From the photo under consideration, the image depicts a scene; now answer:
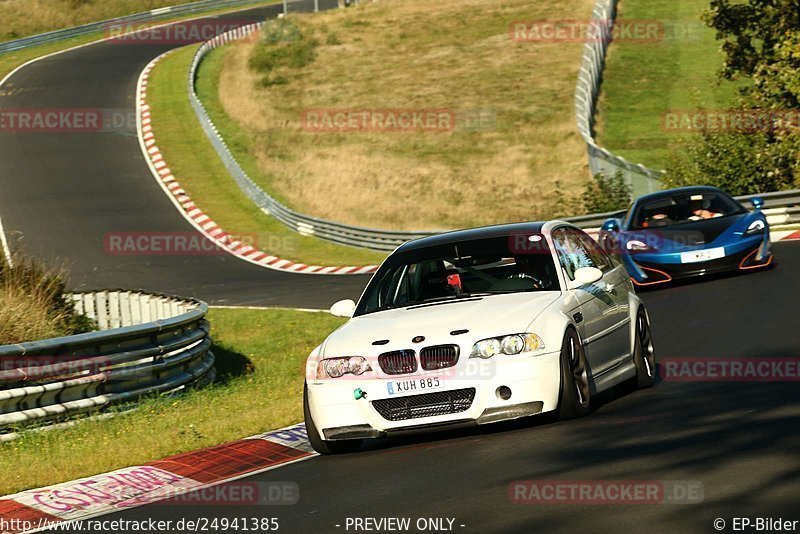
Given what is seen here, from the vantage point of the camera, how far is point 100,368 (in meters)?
12.1

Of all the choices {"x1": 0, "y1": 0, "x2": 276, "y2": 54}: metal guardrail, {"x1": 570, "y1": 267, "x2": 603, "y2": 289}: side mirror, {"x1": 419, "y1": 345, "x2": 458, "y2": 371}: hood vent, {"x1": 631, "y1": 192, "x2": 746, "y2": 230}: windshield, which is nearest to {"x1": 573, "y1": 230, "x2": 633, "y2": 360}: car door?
{"x1": 570, "y1": 267, "x2": 603, "y2": 289}: side mirror

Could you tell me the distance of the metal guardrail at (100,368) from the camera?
1125 centimetres

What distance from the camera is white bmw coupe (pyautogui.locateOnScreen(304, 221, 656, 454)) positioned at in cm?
877

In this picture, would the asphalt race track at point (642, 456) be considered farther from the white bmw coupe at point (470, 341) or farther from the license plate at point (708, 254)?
the license plate at point (708, 254)

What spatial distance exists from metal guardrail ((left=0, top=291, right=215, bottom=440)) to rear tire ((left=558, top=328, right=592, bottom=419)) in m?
4.91

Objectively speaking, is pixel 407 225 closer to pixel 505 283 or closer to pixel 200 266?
pixel 200 266

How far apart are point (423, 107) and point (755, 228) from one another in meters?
34.6

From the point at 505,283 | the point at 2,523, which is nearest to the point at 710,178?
the point at 505,283

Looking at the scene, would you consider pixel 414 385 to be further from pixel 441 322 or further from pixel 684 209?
pixel 684 209

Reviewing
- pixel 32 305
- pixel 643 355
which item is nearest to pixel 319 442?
pixel 643 355

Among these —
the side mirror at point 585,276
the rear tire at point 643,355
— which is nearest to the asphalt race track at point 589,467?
Answer: the rear tire at point 643,355

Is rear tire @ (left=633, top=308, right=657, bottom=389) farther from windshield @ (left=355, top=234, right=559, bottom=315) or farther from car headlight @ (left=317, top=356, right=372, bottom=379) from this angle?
car headlight @ (left=317, top=356, right=372, bottom=379)

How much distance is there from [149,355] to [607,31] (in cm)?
4447

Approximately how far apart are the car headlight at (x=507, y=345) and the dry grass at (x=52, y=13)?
58918 millimetres
